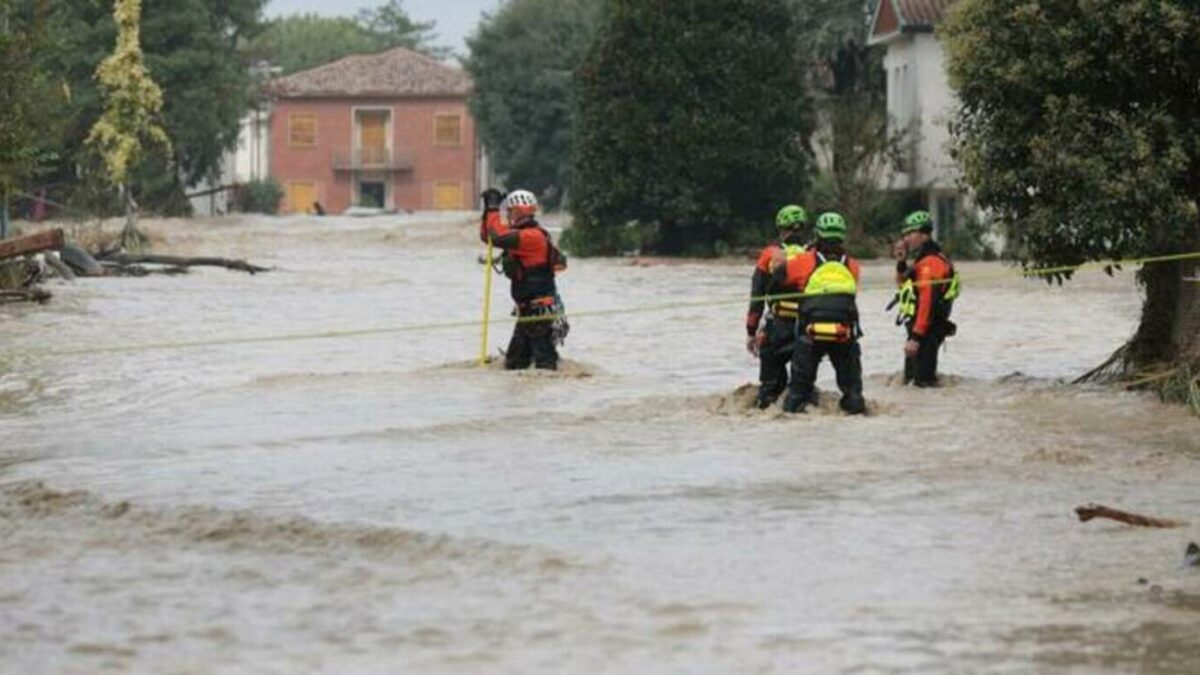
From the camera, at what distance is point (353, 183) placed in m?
140

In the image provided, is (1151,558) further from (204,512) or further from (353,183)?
(353,183)

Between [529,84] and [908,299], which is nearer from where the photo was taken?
[908,299]

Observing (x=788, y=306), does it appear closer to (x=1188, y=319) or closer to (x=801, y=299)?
(x=801, y=299)

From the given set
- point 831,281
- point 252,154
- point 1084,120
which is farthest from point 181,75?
point 831,281

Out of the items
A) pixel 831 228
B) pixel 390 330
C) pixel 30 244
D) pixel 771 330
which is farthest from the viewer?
pixel 30 244

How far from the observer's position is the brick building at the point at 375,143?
5472 inches

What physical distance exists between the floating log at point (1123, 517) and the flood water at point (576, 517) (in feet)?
0.43

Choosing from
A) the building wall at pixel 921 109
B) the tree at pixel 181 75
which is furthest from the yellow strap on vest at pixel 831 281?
the tree at pixel 181 75

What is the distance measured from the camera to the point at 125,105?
7281 centimetres

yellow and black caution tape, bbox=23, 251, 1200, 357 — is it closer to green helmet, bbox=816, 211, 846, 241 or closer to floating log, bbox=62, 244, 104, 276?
green helmet, bbox=816, 211, 846, 241

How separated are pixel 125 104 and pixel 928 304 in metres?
54.5

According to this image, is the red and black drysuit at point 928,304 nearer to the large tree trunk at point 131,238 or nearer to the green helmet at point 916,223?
the green helmet at point 916,223

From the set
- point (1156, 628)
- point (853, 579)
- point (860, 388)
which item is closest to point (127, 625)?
point (853, 579)

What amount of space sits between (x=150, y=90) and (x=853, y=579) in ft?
208
